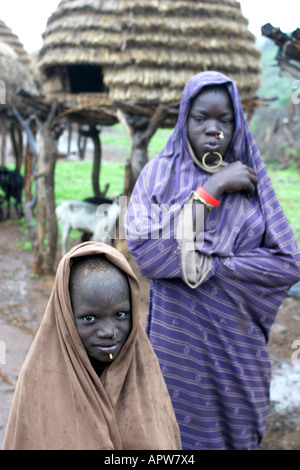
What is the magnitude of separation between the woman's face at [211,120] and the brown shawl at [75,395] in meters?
0.77

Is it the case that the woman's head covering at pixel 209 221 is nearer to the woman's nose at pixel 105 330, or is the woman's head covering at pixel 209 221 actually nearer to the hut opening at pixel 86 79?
the woman's nose at pixel 105 330

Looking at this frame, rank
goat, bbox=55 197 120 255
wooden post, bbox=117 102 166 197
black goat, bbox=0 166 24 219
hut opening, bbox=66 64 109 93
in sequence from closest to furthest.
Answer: wooden post, bbox=117 102 166 197 < goat, bbox=55 197 120 255 < hut opening, bbox=66 64 109 93 < black goat, bbox=0 166 24 219

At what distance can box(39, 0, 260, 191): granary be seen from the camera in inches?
222

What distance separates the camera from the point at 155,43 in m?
5.67

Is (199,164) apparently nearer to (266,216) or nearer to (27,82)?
(266,216)

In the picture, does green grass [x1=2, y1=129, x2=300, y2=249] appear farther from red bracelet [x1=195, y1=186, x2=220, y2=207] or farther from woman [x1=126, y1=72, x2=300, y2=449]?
red bracelet [x1=195, y1=186, x2=220, y2=207]

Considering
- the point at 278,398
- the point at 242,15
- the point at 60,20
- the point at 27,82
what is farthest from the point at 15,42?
the point at 278,398

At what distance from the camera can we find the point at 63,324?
1.39 m

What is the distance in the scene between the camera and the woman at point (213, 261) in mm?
1979

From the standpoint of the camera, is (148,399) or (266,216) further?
(266,216)

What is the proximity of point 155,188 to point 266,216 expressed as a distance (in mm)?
517
